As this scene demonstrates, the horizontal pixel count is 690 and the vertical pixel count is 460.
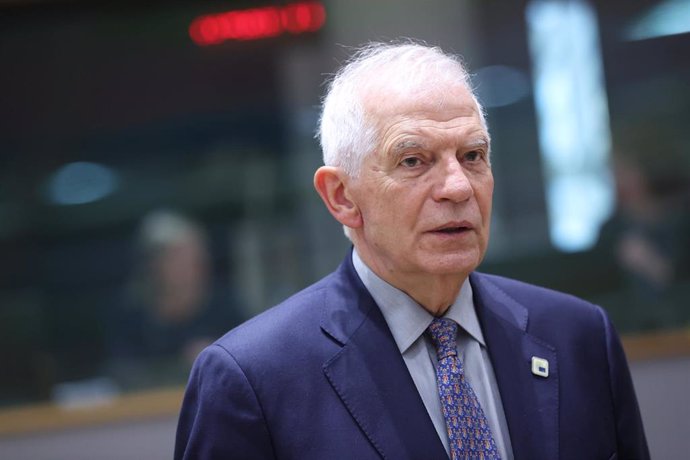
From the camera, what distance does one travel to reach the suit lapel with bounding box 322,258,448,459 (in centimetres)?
170

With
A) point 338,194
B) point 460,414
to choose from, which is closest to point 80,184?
point 338,194

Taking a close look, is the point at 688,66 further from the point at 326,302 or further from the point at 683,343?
the point at 326,302

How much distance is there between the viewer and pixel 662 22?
4188 millimetres

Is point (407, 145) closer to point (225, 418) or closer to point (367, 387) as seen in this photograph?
point (367, 387)

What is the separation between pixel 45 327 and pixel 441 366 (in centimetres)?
300

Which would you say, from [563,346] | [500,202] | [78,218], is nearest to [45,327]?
[78,218]

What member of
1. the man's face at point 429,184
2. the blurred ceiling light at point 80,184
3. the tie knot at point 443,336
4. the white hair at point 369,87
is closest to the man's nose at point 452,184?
the man's face at point 429,184

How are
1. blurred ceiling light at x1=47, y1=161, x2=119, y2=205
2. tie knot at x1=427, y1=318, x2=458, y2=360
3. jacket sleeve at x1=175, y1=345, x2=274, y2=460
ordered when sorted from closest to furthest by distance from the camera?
jacket sleeve at x1=175, y1=345, x2=274, y2=460 → tie knot at x1=427, y1=318, x2=458, y2=360 → blurred ceiling light at x1=47, y1=161, x2=119, y2=205

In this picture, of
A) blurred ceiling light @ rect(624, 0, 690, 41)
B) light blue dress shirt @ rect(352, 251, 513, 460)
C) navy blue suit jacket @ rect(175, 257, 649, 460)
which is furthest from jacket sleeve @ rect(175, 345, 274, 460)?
blurred ceiling light @ rect(624, 0, 690, 41)

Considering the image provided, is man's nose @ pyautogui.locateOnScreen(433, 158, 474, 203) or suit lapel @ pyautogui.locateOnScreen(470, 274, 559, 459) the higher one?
man's nose @ pyautogui.locateOnScreen(433, 158, 474, 203)

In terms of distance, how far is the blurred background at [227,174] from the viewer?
13.6ft

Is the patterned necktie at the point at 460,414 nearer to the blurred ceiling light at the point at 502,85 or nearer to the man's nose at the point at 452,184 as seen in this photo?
the man's nose at the point at 452,184

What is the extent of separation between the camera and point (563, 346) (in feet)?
6.37

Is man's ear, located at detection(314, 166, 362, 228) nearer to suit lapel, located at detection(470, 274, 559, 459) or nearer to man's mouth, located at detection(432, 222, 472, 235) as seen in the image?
man's mouth, located at detection(432, 222, 472, 235)
